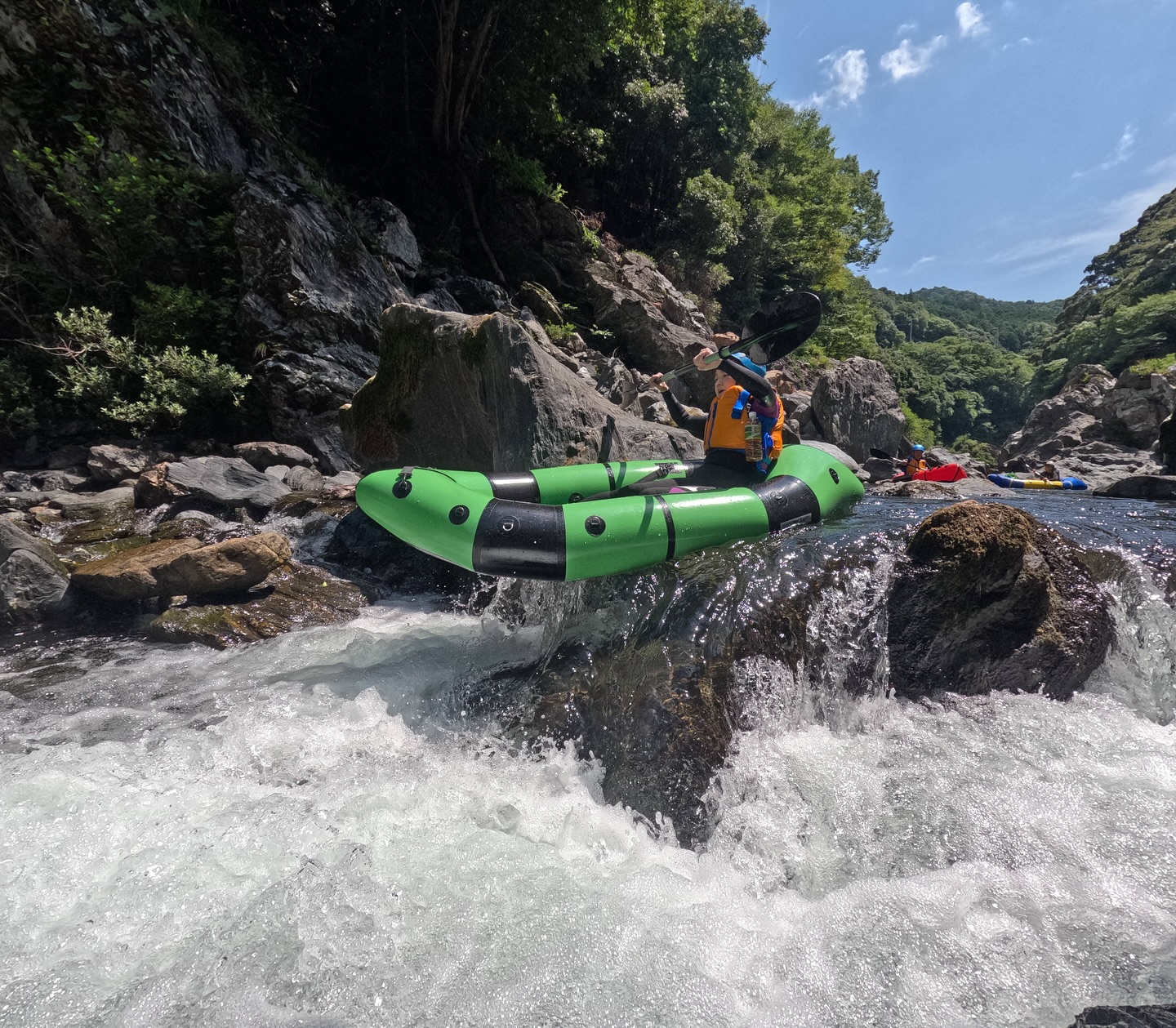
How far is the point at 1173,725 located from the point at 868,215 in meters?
31.0

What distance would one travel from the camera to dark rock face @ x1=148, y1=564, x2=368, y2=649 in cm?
389

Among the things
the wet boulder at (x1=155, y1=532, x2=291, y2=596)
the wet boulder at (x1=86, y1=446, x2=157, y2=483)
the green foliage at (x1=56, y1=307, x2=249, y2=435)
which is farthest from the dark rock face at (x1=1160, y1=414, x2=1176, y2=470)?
the wet boulder at (x1=86, y1=446, x2=157, y2=483)

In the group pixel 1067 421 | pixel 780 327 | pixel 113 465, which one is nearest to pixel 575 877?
pixel 780 327

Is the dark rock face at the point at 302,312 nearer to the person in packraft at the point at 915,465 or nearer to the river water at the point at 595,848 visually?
the river water at the point at 595,848

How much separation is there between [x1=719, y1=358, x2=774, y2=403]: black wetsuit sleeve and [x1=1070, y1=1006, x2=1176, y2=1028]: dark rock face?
4.00m

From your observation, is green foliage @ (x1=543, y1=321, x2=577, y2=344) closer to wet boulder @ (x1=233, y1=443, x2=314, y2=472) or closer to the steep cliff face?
the steep cliff face

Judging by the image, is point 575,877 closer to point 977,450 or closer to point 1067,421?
point 1067,421

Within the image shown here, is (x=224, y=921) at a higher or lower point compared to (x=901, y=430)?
lower

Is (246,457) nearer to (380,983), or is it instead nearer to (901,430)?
(380,983)

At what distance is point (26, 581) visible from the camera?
3918 millimetres

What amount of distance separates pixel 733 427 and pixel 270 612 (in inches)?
167

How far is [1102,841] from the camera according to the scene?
2057mm

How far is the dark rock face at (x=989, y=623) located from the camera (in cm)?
296

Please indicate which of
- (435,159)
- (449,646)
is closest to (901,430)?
(435,159)
